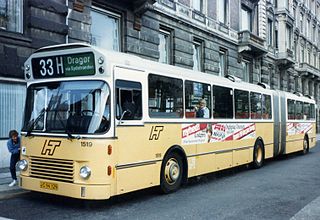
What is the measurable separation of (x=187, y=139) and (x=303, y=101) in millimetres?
12500

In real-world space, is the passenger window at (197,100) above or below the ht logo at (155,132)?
above

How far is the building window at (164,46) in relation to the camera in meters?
20.7

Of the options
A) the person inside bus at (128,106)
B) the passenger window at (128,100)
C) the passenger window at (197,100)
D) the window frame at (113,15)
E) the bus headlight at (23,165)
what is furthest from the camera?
the window frame at (113,15)

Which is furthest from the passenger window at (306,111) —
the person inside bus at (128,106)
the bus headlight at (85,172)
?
the bus headlight at (85,172)

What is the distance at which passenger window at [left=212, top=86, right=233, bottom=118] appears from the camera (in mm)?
11133

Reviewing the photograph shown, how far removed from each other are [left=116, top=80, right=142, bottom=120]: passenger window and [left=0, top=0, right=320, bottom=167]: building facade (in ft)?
20.5

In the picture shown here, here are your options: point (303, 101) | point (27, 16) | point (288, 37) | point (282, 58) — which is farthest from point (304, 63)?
point (27, 16)

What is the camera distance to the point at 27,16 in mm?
13508

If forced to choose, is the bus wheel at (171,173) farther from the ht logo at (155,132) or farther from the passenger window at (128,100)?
the passenger window at (128,100)

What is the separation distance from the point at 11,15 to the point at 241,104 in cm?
799

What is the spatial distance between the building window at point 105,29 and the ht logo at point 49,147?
9652 millimetres

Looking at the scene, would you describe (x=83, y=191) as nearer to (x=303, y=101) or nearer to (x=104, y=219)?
(x=104, y=219)

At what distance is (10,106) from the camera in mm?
13047

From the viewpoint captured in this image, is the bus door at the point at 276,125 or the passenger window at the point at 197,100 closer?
the passenger window at the point at 197,100
